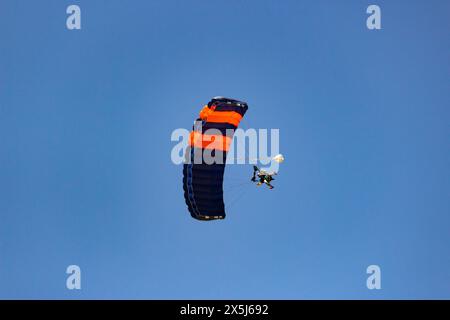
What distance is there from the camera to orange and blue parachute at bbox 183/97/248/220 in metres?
25.0

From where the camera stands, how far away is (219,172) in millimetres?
26094

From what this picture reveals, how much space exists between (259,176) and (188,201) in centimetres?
347

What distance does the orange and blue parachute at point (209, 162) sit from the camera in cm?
2500

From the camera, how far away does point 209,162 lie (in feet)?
84.4
